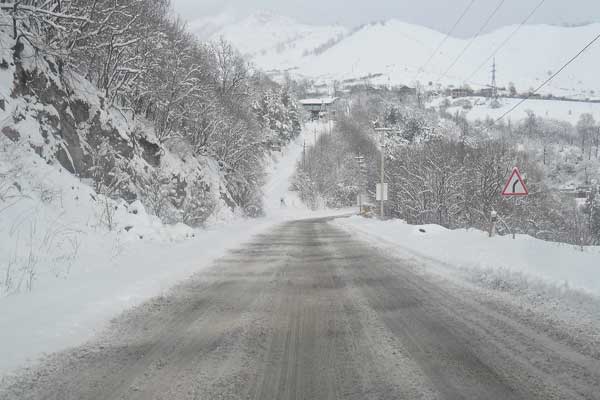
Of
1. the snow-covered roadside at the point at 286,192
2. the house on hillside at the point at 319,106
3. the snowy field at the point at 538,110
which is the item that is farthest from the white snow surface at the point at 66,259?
the snowy field at the point at 538,110

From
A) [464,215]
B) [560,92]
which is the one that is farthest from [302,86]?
[464,215]

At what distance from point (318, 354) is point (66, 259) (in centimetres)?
588

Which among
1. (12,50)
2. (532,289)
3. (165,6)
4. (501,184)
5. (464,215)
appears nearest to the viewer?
(532,289)

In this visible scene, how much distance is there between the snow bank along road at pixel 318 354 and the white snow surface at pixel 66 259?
43 centimetres

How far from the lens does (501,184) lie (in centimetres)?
2892

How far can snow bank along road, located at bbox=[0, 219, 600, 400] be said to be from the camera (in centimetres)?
271

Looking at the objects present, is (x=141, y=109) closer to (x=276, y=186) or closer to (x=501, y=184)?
(x=501, y=184)

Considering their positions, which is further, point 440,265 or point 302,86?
point 302,86

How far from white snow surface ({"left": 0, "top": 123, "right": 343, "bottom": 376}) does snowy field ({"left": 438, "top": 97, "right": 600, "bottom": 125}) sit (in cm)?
16071

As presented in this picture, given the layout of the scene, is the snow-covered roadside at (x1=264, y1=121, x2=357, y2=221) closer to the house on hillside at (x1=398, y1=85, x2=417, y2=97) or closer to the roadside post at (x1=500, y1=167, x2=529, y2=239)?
the roadside post at (x1=500, y1=167, x2=529, y2=239)

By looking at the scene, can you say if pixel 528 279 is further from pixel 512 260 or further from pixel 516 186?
pixel 516 186

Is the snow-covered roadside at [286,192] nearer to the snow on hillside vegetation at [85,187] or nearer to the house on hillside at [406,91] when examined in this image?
the snow on hillside vegetation at [85,187]

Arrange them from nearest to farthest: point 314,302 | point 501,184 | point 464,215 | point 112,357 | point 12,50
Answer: point 112,357
point 314,302
point 12,50
point 501,184
point 464,215

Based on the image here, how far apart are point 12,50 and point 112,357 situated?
10.3 meters
